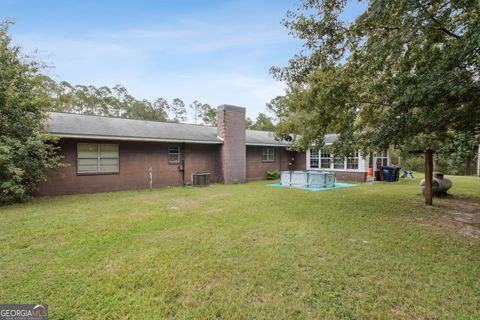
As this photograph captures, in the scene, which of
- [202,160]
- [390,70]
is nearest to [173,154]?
[202,160]

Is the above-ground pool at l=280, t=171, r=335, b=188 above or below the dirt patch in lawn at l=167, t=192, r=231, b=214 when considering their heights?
above

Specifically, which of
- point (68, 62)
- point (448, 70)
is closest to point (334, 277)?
point (448, 70)

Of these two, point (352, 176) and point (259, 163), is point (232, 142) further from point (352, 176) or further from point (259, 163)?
point (352, 176)

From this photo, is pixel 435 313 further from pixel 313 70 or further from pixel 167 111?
pixel 167 111

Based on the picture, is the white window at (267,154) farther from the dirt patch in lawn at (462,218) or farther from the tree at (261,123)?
the tree at (261,123)

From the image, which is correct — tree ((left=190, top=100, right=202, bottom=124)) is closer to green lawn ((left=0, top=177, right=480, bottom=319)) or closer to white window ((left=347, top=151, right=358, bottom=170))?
white window ((left=347, top=151, right=358, bottom=170))

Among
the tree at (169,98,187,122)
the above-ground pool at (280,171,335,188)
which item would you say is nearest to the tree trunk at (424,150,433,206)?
the above-ground pool at (280,171,335,188)

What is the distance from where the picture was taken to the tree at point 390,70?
4.50 metres

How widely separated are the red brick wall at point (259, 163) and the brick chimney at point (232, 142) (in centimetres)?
130

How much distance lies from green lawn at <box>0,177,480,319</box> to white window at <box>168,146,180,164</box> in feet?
19.6

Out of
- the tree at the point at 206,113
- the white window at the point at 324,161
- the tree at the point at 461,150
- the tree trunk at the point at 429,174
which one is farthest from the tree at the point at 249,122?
the tree at the point at 461,150

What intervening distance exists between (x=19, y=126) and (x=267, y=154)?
1272cm

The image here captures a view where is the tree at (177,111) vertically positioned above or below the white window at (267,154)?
above

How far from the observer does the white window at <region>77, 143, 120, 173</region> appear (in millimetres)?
9539
